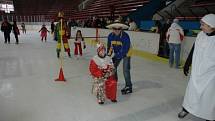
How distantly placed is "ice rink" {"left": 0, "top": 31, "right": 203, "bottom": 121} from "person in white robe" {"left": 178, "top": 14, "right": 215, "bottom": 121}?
1.46 ft

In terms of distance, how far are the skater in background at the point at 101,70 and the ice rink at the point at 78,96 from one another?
9.5 inches

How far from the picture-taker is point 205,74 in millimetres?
3277

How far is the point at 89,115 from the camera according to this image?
3711mm

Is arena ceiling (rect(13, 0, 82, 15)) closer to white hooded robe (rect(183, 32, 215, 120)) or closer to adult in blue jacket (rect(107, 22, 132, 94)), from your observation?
adult in blue jacket (rect(107, 22, 132, 94))

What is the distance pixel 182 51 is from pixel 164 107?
397 cm

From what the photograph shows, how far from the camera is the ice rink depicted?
12.2 ft

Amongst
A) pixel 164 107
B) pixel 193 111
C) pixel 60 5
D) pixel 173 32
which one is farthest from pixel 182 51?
pixel 60 5

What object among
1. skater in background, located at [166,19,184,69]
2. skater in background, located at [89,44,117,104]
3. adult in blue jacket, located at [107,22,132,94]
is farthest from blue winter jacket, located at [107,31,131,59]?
skater in background, located at [166,19,184,69]

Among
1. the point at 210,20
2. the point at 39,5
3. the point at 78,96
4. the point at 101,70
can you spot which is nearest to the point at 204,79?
the point at 210,20

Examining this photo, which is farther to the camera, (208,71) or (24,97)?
(24,97)

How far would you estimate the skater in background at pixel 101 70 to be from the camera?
400 cm

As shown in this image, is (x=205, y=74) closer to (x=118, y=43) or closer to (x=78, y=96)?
(x=118, y=43)

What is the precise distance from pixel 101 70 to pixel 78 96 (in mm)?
830

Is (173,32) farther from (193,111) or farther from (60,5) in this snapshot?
(60,5)
